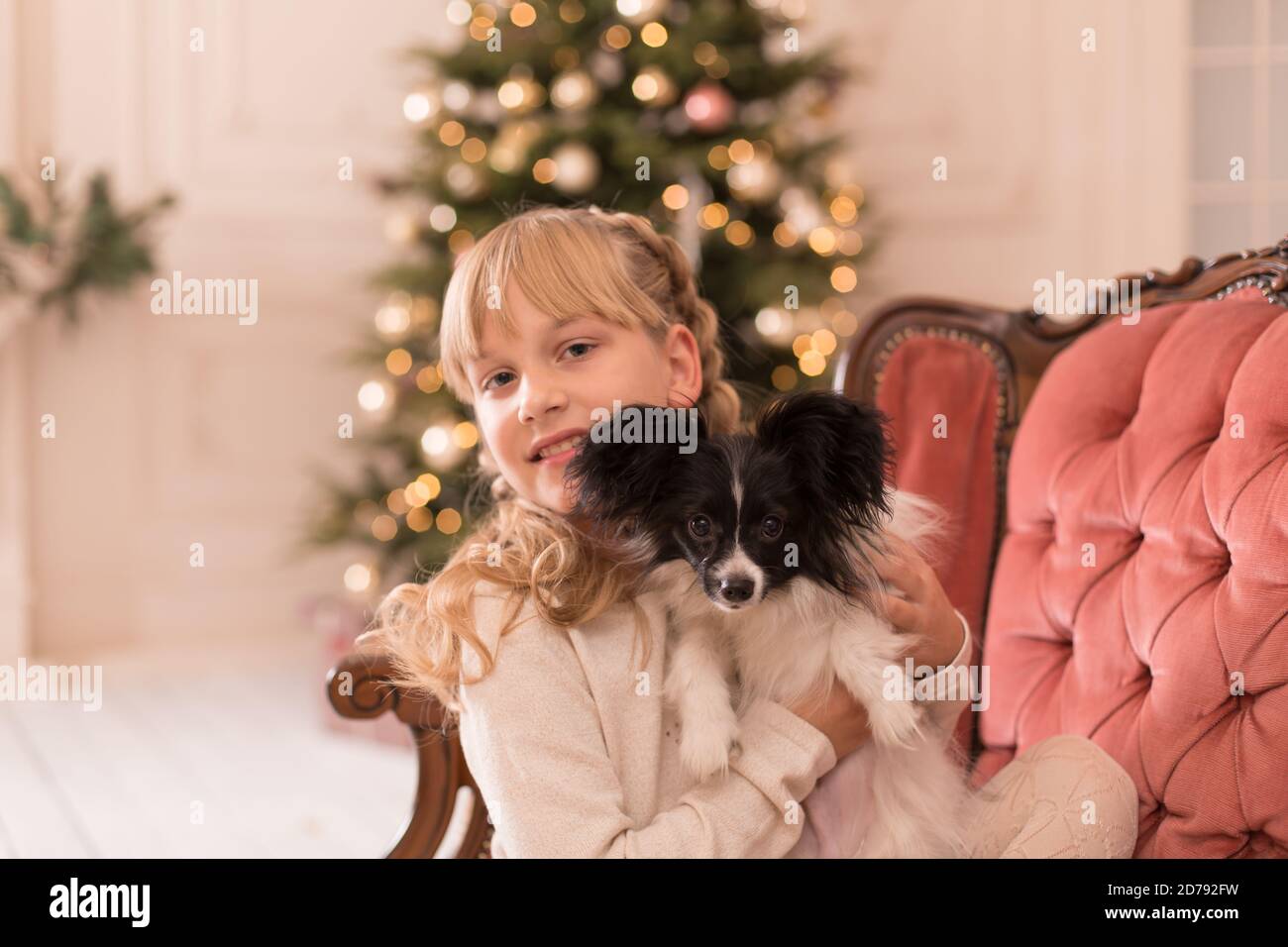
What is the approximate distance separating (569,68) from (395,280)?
1.01 meters

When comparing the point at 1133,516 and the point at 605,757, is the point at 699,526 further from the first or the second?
the point at 1133,516

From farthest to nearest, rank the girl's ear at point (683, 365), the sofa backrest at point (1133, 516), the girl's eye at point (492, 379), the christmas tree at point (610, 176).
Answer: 1. the christmas tree at point (610, 176)
2. the girl's ear at point (683, 365)
3. the girl's eye at point (492, 379)
4. the sofa backrest at point (1133, 516)

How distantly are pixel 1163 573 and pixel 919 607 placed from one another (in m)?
0.38

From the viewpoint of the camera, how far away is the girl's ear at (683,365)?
5.65 ft

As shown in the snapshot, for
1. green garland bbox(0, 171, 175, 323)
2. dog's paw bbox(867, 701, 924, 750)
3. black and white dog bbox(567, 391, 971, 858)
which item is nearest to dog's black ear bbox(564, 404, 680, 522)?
black and white dog bbox(567, 391, 971, 858)

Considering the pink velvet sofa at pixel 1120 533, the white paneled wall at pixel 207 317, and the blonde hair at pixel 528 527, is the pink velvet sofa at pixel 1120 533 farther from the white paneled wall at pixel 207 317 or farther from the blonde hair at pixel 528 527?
the white paneled wall at pixel 207 317

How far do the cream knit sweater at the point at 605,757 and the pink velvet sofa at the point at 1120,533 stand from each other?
0.32 meters

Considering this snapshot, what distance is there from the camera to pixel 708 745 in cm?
145

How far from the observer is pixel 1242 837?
1.47 metres

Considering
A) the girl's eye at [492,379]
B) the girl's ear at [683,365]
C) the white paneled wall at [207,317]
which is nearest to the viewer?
the girl's eye at [492,379]

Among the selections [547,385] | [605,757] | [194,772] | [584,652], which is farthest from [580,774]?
[194,772]

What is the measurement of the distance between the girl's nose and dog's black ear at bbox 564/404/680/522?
82 millimetres

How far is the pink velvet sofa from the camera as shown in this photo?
4.87 ft

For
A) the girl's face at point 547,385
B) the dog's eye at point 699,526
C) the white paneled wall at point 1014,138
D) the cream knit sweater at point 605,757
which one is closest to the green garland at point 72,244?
the white paneled wall at point 1014,138
